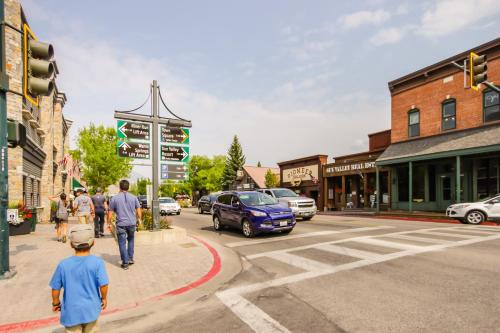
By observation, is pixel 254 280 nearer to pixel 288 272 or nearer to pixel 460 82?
pixel 288 272

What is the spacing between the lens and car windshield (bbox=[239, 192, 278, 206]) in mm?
12055

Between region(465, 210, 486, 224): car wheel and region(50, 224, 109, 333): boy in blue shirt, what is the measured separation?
16.3 meters

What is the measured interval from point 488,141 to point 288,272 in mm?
15824

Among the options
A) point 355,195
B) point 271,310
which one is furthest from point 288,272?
point 355,195

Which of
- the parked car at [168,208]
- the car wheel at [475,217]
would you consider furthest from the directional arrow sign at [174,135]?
the parked car at [168,208]

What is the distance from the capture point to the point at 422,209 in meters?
21.3

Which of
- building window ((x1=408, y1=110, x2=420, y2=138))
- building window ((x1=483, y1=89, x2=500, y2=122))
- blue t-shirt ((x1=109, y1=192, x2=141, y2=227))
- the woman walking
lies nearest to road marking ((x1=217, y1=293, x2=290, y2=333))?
blue t-shirt ((x1=109, y1=192, x2=141, y2=227))

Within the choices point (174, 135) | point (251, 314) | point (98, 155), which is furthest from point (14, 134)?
point (98, 155)

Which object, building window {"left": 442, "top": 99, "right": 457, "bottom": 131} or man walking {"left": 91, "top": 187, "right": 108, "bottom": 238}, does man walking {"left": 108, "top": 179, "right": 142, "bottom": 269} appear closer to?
man walking {"left": 91, "top": 187, "right": 108, "bottom": 238}

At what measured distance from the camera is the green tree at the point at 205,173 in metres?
64.2

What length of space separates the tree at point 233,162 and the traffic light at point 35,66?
2285 inches

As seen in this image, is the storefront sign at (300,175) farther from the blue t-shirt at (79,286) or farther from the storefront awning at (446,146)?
the blue t-shirt at (79,286)

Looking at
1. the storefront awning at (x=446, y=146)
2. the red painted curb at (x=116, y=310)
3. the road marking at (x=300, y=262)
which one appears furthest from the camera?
the storefront awning at (x=446, y=146)

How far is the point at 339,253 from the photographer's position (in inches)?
316
